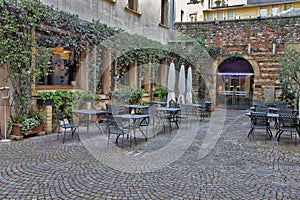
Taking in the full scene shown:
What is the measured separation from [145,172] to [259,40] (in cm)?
1245

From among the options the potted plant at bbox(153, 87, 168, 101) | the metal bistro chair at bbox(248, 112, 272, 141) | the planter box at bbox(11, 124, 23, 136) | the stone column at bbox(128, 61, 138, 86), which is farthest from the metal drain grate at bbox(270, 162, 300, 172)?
the potted plant at bbox(153, 87, 168, 101)

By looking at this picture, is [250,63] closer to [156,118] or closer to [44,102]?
[156,118]

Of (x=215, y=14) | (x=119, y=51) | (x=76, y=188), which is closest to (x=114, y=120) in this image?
(x=76, y=188)

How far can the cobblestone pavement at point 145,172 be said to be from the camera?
3.54 m

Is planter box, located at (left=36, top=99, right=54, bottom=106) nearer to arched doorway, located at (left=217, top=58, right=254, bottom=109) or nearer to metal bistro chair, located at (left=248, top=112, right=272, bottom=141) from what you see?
metal bistro chair, located at (left=248, top=112, right=272, bottom=141)

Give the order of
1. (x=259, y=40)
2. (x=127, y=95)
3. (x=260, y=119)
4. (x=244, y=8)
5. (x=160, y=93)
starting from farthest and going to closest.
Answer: (x=244, y=8) → (x=259, y=40) → (x=160, y=93) → (x=127, y=95) → (x=260, y=119)

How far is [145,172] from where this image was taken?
4.36 metres

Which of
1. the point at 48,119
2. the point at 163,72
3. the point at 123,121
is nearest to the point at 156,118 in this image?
the point at 123,121

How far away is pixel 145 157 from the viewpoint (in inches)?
205

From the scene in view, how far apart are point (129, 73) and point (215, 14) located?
16.8m

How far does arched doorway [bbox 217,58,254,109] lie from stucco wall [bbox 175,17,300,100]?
83 centimetres

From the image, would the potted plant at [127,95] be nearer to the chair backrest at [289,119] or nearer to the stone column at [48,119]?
the stone column at [48,119]

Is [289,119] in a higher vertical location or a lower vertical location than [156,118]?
higher

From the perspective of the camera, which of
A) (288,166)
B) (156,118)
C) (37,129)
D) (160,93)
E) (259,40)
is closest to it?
(288,166)
